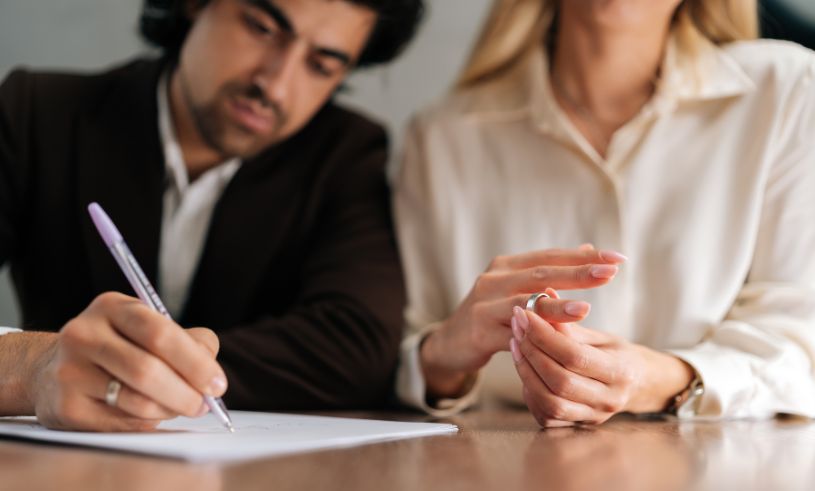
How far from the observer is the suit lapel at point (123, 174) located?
1479 millimetres

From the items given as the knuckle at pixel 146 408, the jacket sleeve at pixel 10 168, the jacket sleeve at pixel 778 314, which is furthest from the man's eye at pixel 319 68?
the knuckle at pixel 146 408

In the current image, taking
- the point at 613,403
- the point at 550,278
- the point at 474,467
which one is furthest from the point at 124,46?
the point at 474,467

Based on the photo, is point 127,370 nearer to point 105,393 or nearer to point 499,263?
point 105,393

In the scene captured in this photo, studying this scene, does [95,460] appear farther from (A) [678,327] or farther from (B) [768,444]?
(A) [678,327]

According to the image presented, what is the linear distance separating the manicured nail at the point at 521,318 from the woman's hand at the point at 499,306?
23 mm

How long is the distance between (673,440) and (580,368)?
0.12 meters

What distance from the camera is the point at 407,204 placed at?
5.11 ft

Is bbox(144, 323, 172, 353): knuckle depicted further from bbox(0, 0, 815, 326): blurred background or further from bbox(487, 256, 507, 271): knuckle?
bbox(0, 0, 815, 326): blurred background

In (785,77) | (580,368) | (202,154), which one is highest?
(785,77)

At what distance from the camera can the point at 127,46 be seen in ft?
7.44

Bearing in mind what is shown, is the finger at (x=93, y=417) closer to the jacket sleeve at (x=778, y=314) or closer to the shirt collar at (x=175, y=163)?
the jacket sleeve at (x=778, y=314)

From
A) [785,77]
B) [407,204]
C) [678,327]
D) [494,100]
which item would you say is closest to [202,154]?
[407,204]

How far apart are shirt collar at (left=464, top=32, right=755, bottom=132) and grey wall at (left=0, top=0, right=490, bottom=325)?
19.8 inches

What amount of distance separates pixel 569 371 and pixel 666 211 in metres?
0.52
